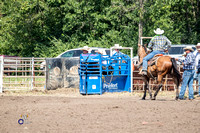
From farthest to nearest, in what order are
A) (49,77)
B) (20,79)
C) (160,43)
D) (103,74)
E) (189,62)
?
(20,79)
(49,77)
(103,74)
(189,62)
(160,43)

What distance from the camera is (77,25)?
107 ft

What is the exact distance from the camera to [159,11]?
2792 cm

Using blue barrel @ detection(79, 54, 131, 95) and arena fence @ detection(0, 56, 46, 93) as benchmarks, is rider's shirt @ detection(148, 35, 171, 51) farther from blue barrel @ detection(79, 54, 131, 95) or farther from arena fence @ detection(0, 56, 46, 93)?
arena fence @ detection(0, 56, 46, 93)

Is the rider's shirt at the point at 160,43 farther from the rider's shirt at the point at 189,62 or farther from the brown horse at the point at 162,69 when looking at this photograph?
the rider's shirt at the point at 189,62

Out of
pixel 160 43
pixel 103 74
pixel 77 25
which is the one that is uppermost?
pixel 77 25

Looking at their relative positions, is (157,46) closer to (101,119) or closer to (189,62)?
(189,62)

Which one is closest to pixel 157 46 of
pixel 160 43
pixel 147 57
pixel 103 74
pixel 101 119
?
pixel 160 43

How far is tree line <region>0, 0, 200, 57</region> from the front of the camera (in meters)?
30.1

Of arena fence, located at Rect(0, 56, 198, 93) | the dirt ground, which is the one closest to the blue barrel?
arena fence, located at Rect(0, 56, 198, 93)

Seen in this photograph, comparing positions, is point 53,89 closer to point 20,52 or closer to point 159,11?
point 159,11

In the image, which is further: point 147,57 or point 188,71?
point 188,71

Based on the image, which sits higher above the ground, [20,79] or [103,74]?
[103,74]

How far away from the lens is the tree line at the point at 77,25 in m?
30.1

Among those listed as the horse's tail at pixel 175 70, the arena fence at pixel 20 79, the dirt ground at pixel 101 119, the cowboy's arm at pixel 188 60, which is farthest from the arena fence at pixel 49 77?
the dirt ground at pixel 101 119
